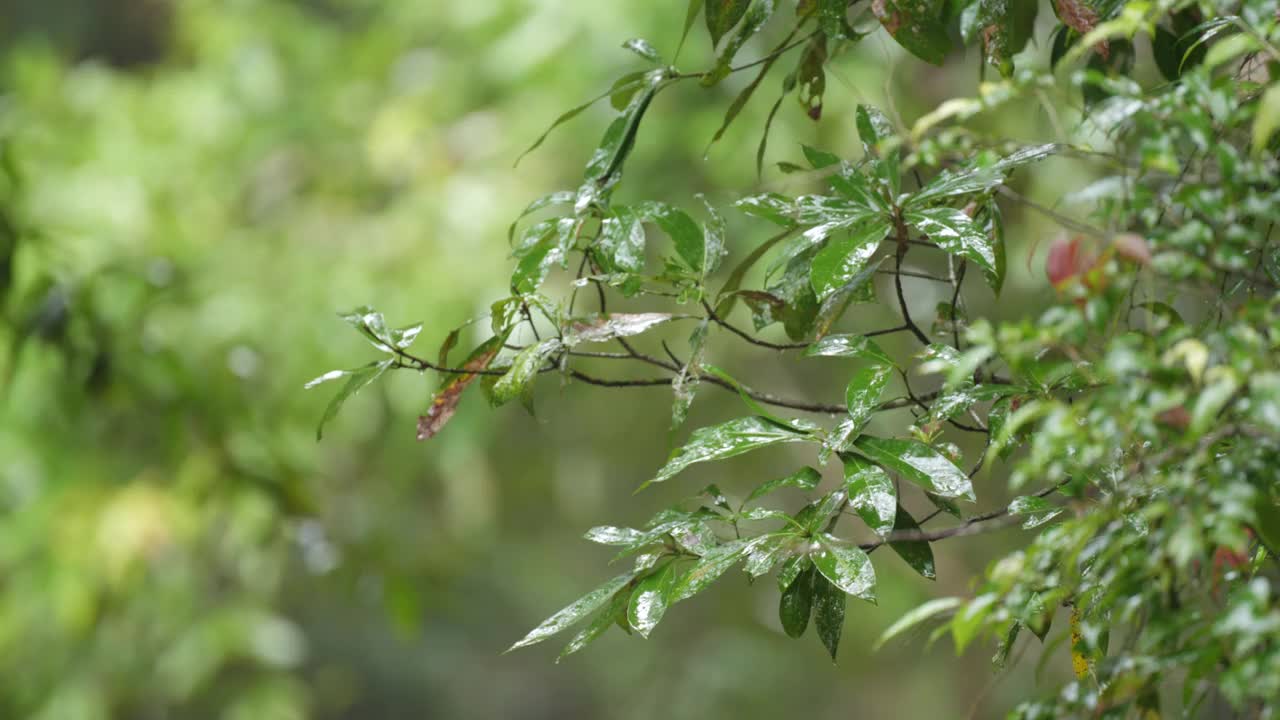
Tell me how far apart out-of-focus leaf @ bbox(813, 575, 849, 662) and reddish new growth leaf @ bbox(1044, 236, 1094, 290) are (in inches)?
7.9

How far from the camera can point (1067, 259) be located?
0.45m

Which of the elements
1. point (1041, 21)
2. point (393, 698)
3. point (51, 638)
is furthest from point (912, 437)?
point (393, 698)

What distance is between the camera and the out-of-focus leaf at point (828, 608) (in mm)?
584

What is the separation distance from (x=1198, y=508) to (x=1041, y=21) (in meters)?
1.82

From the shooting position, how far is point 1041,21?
79.6 inches

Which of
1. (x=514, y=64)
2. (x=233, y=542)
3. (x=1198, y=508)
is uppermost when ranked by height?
(x=514, y=64)

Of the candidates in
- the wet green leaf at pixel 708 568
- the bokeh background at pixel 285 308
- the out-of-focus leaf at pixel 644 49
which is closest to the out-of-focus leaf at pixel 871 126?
the out-of-focus leaf at pixel 644 49

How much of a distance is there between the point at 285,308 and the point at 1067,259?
7.48 ft

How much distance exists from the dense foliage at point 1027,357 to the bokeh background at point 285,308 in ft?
3.53

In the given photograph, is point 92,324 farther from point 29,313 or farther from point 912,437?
point 912,437

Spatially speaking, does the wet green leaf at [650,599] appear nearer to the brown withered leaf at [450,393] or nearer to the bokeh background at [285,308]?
the brown withered leaf at [450,393]

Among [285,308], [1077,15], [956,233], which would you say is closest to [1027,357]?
[956,233]

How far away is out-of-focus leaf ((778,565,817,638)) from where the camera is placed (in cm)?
58

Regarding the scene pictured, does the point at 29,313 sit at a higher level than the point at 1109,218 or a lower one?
higher
